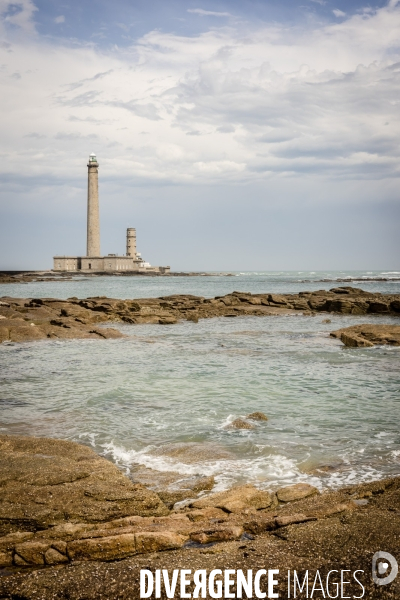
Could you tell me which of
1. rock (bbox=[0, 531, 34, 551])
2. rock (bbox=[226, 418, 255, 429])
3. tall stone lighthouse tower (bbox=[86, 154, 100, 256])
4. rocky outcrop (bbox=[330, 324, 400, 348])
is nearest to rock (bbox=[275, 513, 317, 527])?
rock (bbox=[0, 531, 34, 551])

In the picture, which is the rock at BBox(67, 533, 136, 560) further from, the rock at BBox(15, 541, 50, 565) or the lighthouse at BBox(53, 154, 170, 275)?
the lighthouse at BBox(53, 154, 170, 275)

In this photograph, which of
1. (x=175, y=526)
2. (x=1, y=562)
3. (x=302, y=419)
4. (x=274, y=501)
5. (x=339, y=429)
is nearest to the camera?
(x=1, y=562)

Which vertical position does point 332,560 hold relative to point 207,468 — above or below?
above

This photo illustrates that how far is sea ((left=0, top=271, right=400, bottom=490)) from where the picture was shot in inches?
289

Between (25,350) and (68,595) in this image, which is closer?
(68,595)

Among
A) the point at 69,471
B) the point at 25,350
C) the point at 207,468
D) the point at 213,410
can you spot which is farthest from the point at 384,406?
the point at 25,350

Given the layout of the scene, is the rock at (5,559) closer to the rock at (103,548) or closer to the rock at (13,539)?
the rock at (13,539)

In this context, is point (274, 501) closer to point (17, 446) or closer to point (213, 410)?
point (17, 446)

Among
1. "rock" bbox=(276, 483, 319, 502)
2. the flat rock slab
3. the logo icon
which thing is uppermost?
the logo icon

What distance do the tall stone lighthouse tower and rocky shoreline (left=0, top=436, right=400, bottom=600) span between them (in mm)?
93698

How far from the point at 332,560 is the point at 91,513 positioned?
2.37 metres

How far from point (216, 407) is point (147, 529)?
5.74 m

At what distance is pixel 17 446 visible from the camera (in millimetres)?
7172

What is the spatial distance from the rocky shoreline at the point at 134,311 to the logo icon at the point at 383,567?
15486mm
